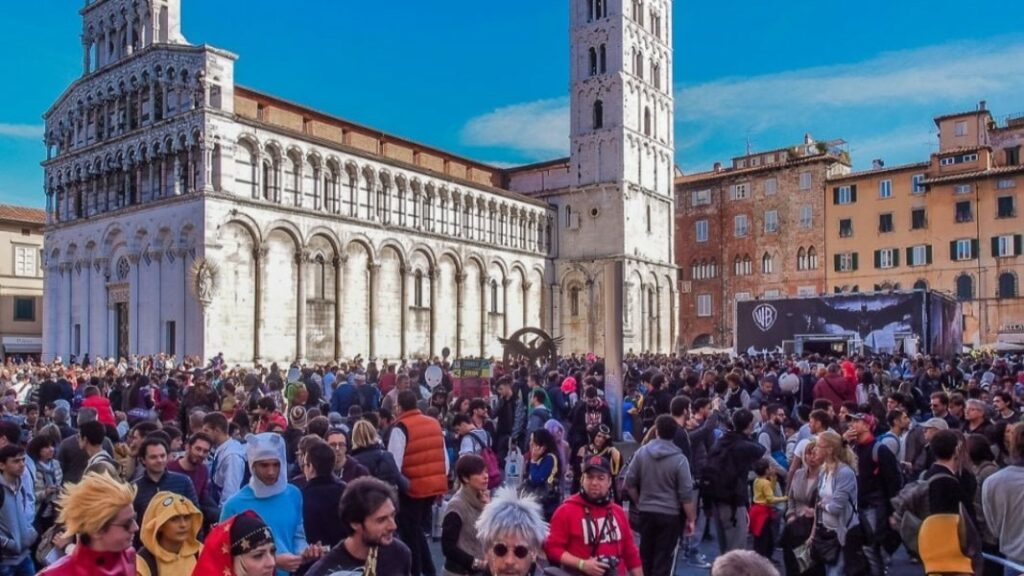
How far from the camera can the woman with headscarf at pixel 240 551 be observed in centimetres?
346

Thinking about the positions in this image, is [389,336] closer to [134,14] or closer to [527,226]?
[527,226]

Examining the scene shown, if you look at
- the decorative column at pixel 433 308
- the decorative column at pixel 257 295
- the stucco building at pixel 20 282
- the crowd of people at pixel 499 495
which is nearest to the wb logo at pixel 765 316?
the decorative column at pixel 433 308

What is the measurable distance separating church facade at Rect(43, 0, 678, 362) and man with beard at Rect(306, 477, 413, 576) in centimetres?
1853

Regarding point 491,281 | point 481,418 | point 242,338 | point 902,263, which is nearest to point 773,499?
point 481,418

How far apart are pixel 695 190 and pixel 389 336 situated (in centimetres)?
2603

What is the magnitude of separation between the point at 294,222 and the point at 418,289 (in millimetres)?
7984

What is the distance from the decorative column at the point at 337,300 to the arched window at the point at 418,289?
15.9 ft

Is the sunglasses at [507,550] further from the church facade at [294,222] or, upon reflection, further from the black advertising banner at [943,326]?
the black advertising banner at [943,326]

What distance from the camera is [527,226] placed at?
154 ft

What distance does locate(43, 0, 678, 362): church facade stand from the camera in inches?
1188

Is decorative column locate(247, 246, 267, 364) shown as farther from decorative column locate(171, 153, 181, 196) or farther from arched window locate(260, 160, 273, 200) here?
decorative column locate(171, 153, 181, 196)

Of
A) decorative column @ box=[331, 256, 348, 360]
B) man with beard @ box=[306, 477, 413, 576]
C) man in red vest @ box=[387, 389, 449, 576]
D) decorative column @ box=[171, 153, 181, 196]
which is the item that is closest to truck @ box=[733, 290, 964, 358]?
decorative column @ box=[331, 256, 348, 360]

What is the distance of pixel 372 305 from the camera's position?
3594 centimetres

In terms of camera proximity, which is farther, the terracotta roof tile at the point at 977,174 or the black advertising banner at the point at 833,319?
the terracotta roof tile at the point at 977,174
